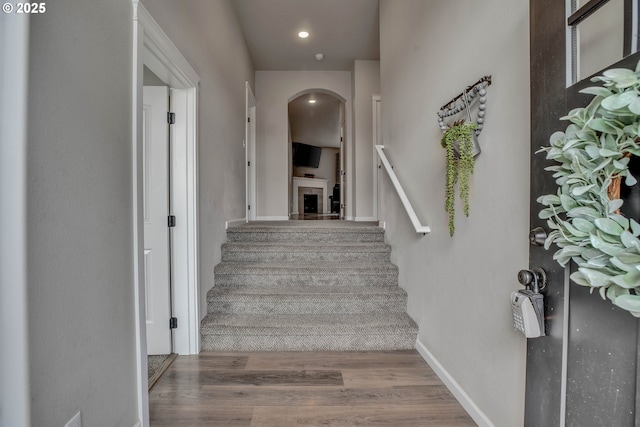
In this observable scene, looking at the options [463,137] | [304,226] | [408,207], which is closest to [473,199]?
[463,137]

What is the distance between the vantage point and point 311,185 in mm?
11805

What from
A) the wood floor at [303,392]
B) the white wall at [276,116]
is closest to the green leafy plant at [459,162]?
the wood floor at [303,392]

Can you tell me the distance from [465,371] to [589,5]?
1603 mm

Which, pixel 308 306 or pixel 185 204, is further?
pixel 308 306

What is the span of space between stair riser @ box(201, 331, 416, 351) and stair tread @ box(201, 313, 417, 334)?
5cm

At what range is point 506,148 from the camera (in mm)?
1257

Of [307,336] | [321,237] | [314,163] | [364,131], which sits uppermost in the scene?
[314,163]

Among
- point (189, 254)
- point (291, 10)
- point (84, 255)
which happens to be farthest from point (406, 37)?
point (84, 255)

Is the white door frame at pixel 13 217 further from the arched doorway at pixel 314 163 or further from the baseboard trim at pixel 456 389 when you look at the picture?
the arched doorway at pixel 314 163

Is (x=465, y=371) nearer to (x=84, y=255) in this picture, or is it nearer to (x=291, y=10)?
(x=84, y=255)

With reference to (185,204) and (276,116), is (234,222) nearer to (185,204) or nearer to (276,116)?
(185,204)

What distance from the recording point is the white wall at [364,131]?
4.88 m

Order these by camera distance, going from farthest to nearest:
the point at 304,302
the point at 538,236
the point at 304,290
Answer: the point at 304,290 → the point at 304,302 → the point at 538,236

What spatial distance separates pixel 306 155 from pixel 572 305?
1121 cm
